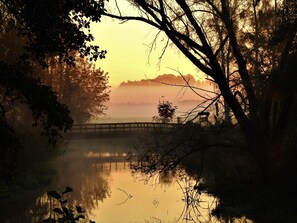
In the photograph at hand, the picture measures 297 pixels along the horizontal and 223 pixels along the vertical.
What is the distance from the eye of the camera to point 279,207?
1648cm

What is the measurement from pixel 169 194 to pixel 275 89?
10766mm

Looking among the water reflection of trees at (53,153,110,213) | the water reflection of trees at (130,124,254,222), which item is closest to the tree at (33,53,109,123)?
the water reflection of trees at (53,153,110,213)

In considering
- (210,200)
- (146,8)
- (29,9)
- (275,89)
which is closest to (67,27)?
(29,9)

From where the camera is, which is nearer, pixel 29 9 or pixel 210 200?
pixel 29 9

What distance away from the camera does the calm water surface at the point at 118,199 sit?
62.2ft

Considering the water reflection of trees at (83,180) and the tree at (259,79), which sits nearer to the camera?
the tree at (259,79)

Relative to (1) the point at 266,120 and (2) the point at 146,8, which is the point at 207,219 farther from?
(2) the point at 146,8

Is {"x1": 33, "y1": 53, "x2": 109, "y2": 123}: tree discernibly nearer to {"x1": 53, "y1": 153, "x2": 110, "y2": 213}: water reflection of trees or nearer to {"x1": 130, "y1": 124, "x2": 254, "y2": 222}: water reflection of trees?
{"x1": 53, "y1": 153, "x2": 110, "y2": 213}: water reflection of trees

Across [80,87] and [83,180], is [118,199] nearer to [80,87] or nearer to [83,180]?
[83,180]

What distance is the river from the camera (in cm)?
1891

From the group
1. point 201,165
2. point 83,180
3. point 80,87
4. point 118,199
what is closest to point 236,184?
point 201,165

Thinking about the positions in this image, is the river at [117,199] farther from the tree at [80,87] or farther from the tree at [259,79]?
the tree at [80,87]

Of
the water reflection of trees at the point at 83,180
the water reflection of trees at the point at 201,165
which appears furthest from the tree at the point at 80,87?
the water reflection of trees at the point at 201,165

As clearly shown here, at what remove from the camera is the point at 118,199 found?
2406cm
